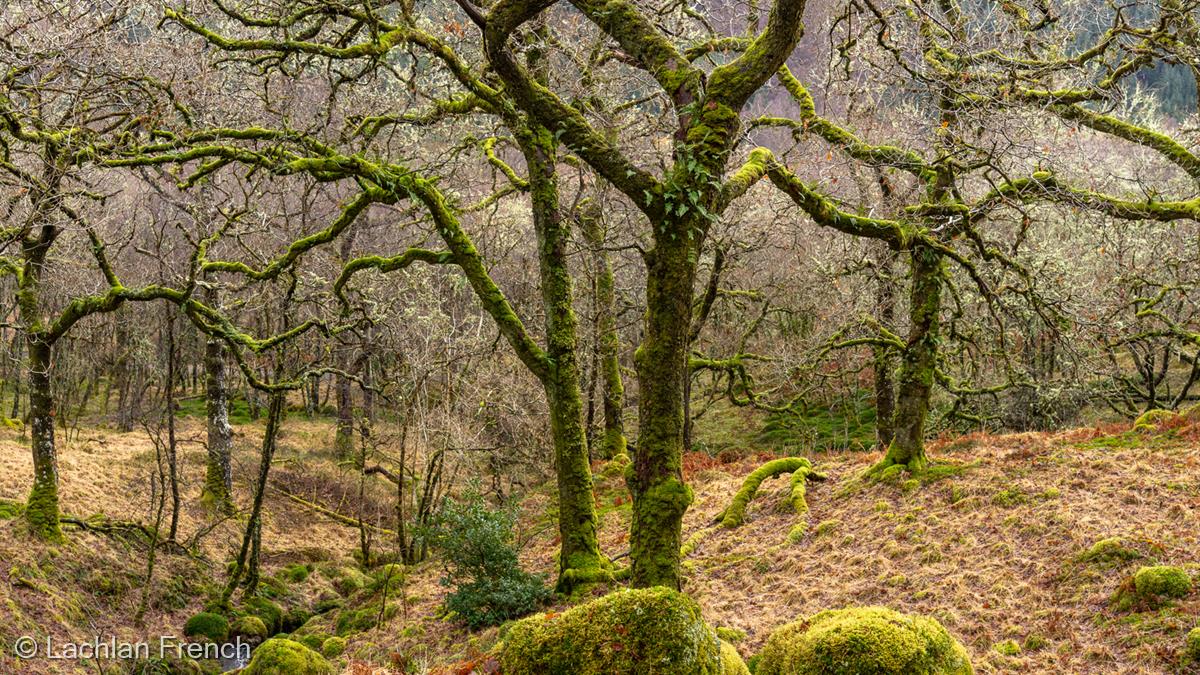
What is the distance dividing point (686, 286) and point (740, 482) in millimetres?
8797

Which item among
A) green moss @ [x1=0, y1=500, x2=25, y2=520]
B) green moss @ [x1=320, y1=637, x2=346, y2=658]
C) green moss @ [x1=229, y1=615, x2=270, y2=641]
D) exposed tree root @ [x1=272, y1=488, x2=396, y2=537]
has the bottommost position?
green moss @ [x1=229, y1=615, x2=270, y2=641]

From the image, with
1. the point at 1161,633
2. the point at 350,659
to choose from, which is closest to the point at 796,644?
the point at 1161,633

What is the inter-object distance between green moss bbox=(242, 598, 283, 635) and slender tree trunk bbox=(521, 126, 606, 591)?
6.72 meters

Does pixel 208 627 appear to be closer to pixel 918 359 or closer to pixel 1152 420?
pixel 918 359

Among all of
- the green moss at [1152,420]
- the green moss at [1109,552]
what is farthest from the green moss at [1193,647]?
the green moss at [1152,420]

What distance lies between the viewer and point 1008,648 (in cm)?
707

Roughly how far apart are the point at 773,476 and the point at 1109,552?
565 centimetres

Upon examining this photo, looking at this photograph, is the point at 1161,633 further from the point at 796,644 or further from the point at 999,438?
the point at 999,438

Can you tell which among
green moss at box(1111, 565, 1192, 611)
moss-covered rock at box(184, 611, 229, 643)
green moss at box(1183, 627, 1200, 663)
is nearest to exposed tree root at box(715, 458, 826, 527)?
green moss at box(1111, 565, 1192, 611)

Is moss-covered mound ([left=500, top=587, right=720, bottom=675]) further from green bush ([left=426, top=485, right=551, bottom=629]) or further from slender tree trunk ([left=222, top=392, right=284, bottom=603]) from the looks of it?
slender tree trunk ([left=222, top=392, right=284, bottom=603])

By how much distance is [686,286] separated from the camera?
6.11m

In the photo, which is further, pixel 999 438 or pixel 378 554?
pixel 378 554

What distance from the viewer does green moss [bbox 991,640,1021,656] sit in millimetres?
7043

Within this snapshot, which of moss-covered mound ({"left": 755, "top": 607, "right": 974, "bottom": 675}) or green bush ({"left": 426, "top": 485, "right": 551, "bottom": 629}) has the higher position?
moss-covered mound ({"left": 755, "top": 607, "right": 974, "bottom": 675})
